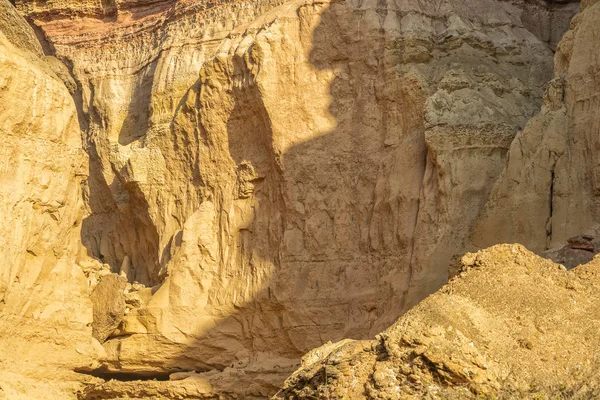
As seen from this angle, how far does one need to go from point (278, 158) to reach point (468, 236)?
4729 millimetres

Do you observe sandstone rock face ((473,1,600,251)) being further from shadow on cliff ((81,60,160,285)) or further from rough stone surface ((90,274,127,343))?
shadow on cliff ((81,60,160,285))

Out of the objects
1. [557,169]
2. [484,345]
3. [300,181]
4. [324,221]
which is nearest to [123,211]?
[300,181]

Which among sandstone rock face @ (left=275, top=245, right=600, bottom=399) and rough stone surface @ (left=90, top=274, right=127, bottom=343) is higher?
sandstone rock face @ (left=275, top=245, right=600, bottom=399)

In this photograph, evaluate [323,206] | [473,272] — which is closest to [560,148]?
[323,206]

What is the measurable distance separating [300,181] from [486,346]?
11925 mm

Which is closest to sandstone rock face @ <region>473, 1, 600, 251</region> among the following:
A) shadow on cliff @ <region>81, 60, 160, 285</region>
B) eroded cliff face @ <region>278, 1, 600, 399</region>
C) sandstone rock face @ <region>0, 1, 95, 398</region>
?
eroded cliff face @ <region>278, 1, 600, 399</region>

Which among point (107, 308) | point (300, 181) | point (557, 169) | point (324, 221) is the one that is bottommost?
point (107, 308)

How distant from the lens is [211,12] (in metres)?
27.7

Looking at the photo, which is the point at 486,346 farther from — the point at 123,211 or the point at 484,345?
the point at 123,211

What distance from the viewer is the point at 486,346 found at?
→ 12.2 metres

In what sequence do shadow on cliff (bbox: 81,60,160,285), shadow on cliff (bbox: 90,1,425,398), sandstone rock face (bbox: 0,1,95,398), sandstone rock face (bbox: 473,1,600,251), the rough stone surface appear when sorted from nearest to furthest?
sandstone rock face (bbox: 473,1,600,251) → sandstone rock face (bbox: 0,1,95,398) → shadow on cliff (bbox: 90,1,425,398) → the rough stone surface → shadow on cliff (bbox: 81,60,160,285)

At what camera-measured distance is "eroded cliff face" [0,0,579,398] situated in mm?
22234

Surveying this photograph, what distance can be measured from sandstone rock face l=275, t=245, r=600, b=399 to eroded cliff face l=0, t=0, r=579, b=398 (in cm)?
743

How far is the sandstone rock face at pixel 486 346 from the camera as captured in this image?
11.9 m
